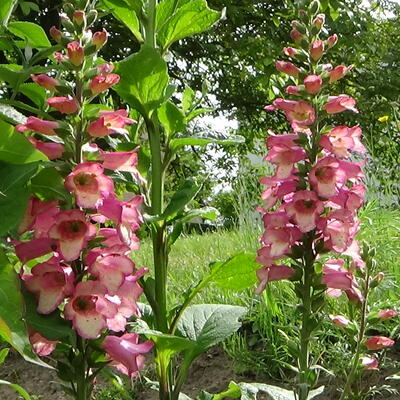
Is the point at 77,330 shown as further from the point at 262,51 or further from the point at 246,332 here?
the point at 262,51

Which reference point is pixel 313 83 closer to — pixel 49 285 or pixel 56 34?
pixel 56 34

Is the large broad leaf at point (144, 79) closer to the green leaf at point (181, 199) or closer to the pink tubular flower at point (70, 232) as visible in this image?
the green leaf at point (181, 199)

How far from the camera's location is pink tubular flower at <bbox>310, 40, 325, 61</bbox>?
122 centimetres

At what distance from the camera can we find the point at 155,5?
1.39 meters

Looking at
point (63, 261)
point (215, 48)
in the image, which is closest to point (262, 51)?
point (215, 48)

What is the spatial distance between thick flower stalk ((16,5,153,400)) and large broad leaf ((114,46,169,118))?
0.14 m

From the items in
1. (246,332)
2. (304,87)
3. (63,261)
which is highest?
(304,87)

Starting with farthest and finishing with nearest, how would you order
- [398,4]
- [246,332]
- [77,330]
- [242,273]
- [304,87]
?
[398,4] → [246,332] → [242,273] → [304,87] → [77,330]

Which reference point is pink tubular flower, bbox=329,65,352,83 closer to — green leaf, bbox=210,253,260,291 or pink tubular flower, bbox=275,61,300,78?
pink tubular flower, bbox=275,61,300,78

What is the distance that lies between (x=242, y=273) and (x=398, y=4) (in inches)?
369

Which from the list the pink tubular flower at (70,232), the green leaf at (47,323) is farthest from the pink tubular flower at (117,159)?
the green leaf at (47,323)

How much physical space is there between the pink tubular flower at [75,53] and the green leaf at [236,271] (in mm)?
514

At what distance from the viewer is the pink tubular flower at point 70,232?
0.94 m

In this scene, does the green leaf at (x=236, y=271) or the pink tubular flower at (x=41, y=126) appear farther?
the green leaf at (x=236, y=271)
